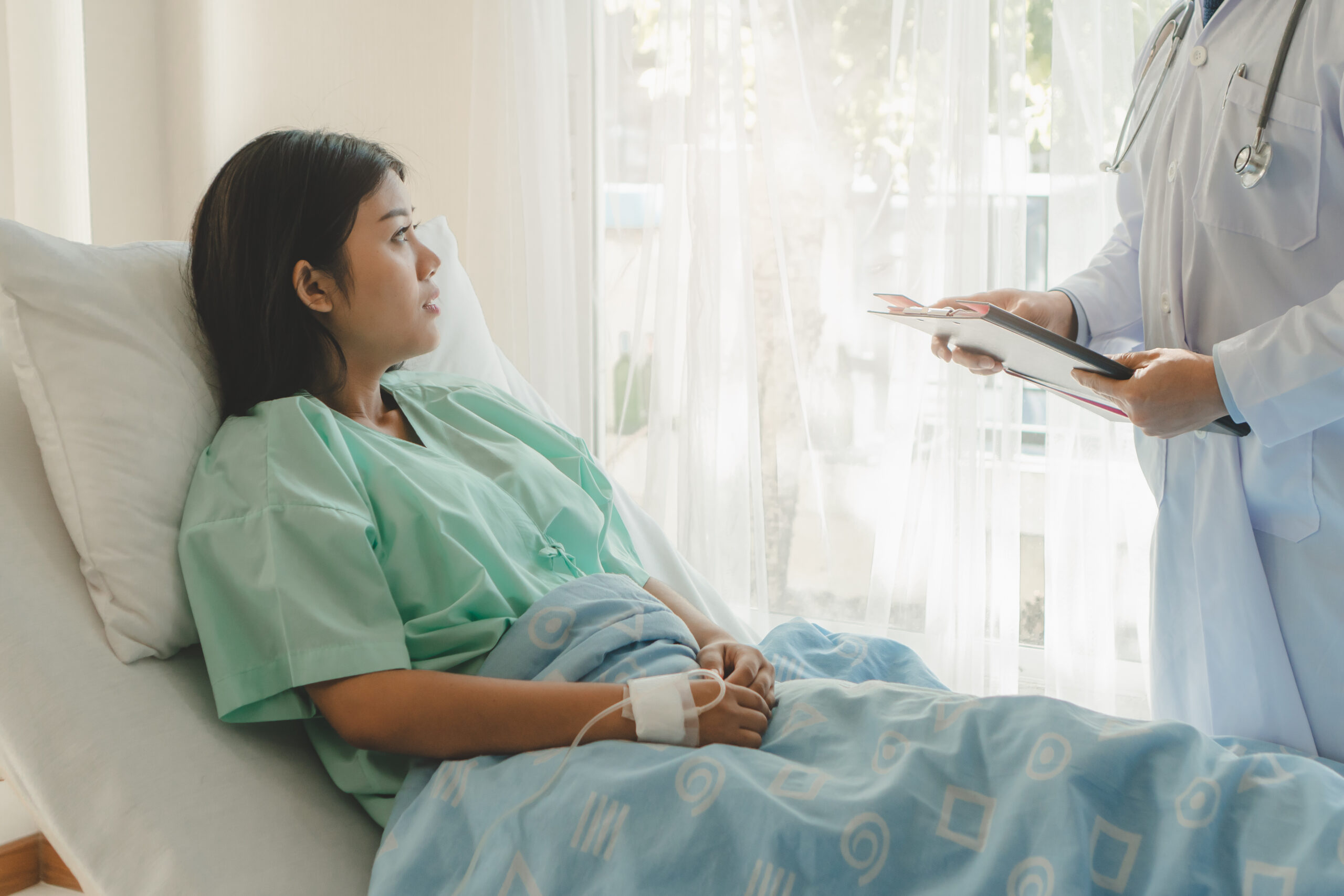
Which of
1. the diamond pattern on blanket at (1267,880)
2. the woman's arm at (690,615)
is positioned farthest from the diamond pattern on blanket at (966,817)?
the woman's arm at (690,615)

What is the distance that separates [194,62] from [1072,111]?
2.15m

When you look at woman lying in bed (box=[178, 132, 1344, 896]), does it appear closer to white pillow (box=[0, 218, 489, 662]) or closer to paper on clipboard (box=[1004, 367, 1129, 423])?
white pillow (box=[0, 218, 489, 662])

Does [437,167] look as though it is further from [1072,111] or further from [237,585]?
[237,585]

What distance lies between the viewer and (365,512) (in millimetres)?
981

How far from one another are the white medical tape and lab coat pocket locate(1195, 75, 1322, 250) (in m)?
0.81

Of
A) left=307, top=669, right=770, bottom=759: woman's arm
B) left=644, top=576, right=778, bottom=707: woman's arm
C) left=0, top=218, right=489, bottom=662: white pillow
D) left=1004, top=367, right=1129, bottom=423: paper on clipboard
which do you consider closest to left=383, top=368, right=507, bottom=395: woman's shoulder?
left=0, top=218, right=489, bottom=662: white pillow

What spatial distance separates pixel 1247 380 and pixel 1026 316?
36 cm

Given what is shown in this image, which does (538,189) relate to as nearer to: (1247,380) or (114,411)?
(114,411)

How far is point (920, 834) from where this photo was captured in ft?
2.46

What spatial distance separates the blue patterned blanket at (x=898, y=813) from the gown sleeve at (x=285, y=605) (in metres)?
0.14

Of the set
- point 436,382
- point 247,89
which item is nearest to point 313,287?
point 436,382

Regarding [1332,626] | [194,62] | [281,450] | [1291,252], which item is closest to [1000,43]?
[1291,252]

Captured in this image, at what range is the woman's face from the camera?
1155 millimetres

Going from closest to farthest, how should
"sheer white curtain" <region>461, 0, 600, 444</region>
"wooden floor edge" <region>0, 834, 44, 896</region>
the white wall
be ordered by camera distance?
"wooden floor edge" <region>0, 834, 44, 896</region>, "sheer white curtain" <region>461, 0, 600, 444</region>, the white wall
